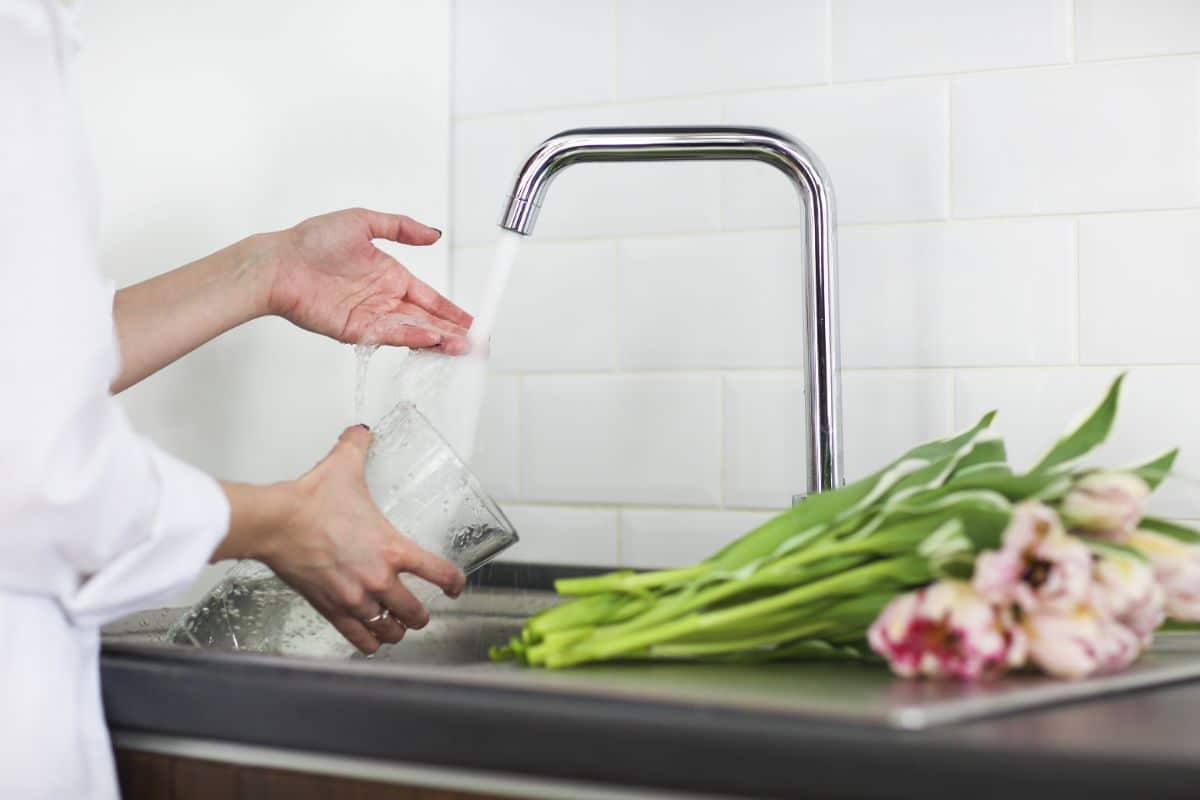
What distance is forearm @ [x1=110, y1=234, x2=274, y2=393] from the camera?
1.07 m

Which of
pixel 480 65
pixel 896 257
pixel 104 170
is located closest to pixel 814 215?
pixel 896 257

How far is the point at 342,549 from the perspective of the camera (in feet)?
2.68

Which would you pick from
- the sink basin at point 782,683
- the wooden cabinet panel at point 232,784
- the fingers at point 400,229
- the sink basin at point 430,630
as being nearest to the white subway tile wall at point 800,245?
the sink basin at point 430,630

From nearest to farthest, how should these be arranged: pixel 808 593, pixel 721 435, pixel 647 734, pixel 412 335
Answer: pixel 647 734 → pixel 808 593 → pixel 412 335 → pixel 721 435

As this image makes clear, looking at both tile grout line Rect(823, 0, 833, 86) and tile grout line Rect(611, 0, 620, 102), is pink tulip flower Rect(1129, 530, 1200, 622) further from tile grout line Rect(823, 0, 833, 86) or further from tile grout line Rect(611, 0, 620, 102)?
tile grout line Rect(611, 0, 620, 102)

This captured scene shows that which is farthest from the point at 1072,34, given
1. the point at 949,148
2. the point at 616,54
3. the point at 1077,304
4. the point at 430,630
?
the point at 430,630

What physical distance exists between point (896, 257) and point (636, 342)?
0.91 feet

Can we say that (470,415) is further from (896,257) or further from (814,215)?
(896,257)

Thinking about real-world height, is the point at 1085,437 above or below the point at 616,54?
below

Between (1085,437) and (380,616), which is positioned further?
(380,616)

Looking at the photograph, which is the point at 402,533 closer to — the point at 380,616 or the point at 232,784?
the point at 380,616

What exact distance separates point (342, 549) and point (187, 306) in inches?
14.6

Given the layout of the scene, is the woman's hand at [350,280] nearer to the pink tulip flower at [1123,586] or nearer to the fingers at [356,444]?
the fingers at [356,444]

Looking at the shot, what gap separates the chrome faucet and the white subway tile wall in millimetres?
169
